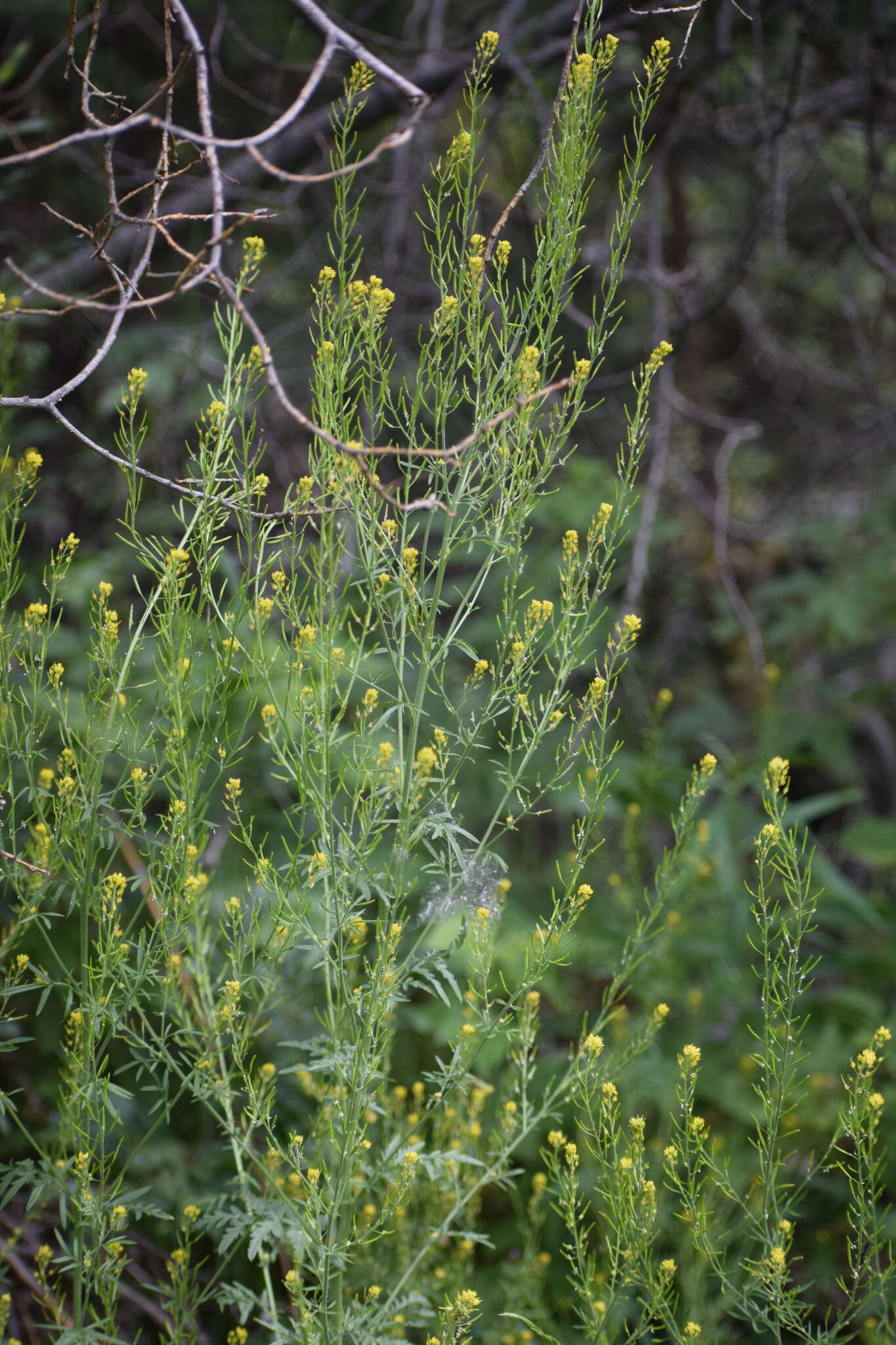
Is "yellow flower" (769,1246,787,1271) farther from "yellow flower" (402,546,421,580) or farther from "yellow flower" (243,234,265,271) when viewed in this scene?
"yellow flower" (243,234,265,271)

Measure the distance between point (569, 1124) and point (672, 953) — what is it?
0.55m

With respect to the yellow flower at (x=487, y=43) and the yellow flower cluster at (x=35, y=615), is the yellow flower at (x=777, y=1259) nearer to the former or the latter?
the yellow flower cluster at (x=35, y=615)

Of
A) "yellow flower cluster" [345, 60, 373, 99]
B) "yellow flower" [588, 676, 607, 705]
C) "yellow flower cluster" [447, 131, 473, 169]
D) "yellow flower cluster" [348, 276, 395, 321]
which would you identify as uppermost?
"yellow flower cluster" [345, 60, 373, 99]

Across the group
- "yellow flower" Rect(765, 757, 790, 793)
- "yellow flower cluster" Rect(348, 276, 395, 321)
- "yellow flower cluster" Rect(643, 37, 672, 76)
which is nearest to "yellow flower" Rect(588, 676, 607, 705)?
"yellow flower" Rect(765, 757, 790, 793)

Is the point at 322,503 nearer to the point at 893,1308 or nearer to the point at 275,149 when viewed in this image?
the point at 893,1308

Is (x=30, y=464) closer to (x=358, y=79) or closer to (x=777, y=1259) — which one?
(x=358, y=79)

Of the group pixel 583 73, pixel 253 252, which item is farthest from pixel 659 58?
pixel 253 252

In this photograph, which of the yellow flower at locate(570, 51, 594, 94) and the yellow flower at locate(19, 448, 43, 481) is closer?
the yellow flower at locate(570, 51, 594, 94)

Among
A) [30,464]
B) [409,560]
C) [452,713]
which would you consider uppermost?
[30,464]

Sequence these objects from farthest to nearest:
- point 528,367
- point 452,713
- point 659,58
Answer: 1. point 452,713
2. point 659,58
3. point 528,367

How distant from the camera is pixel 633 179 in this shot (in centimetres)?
149

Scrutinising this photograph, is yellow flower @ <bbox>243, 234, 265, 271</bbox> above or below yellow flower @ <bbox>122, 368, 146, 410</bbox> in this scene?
above

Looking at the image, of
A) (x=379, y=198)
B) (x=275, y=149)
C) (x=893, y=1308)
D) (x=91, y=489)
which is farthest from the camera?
(x=379, y=198)

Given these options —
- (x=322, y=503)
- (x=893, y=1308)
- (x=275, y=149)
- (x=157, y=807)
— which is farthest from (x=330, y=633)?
(x=275, y=149)
